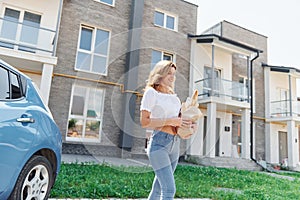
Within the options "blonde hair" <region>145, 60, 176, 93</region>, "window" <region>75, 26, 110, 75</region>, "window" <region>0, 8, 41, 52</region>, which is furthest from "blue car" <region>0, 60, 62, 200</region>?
"window" <region>75, 26, 110, 75</region>

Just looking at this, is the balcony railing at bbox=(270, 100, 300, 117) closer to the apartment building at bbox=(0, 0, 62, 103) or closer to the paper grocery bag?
the apartment building at bbox=(0, 0, 62, 103)

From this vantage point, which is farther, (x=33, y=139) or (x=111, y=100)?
(x=111, y=100)

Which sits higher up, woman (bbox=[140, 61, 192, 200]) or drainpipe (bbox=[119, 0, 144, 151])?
drainpipe (bbox=[119, 0, 144, 151])

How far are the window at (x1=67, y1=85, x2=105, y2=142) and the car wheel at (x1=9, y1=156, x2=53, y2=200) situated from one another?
20.5ft

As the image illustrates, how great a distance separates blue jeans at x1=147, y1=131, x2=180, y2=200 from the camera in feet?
5.47

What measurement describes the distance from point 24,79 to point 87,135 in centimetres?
647

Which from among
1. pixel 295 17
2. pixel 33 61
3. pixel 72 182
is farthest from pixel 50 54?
pixel 295 17

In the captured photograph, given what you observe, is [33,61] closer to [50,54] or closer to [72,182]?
[50,54]

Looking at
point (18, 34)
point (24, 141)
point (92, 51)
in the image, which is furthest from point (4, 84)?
point (92, 51)

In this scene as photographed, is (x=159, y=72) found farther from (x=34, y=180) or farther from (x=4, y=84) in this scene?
(x=34, y=180)

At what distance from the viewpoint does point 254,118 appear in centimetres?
1261

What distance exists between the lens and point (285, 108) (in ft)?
41.9

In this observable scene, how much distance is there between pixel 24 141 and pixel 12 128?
161 mm

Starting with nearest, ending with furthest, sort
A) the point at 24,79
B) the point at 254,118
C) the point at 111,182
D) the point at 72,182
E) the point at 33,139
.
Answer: the point at 33,139
the point at 24,79
the point at 72,182
the point at 111,182
the point at 254,118
